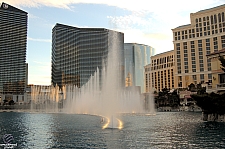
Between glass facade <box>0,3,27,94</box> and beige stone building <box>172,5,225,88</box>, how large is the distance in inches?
4295

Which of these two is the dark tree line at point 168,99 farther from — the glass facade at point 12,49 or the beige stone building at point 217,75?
the glass facade at point 12,49

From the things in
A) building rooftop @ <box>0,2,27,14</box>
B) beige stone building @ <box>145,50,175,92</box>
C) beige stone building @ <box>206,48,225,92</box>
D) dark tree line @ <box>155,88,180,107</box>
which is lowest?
dark tree line @ <box>155,88,180,107</box>

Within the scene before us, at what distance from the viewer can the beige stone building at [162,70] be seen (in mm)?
158875

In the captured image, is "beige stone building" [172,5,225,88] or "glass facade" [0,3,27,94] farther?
"glass facade" [0,3,27,94]

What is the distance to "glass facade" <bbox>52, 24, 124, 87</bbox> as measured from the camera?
139250 mm

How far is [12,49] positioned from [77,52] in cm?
6529

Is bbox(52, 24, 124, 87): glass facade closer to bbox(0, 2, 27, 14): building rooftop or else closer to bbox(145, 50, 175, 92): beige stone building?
bbox(145, 50, 175, 92): beige stone building

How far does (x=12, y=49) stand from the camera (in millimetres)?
189000

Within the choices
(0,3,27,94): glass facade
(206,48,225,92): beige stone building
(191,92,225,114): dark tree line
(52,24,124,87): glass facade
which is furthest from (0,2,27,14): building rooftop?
(191,92,225,114): dark tree line

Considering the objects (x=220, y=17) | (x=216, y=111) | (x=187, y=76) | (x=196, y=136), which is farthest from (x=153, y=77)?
(x=196, y=136)

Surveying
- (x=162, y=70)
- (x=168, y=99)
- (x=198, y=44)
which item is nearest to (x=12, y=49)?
(x=162, y=70)

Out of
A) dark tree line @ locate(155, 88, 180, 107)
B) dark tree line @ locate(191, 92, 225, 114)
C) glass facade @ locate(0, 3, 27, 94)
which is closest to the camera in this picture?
dark tree line @ locate(191, 92, 225, 114)

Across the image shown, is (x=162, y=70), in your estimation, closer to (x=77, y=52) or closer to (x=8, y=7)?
(x=77, y=52)

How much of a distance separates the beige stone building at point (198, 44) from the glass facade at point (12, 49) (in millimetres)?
109100
